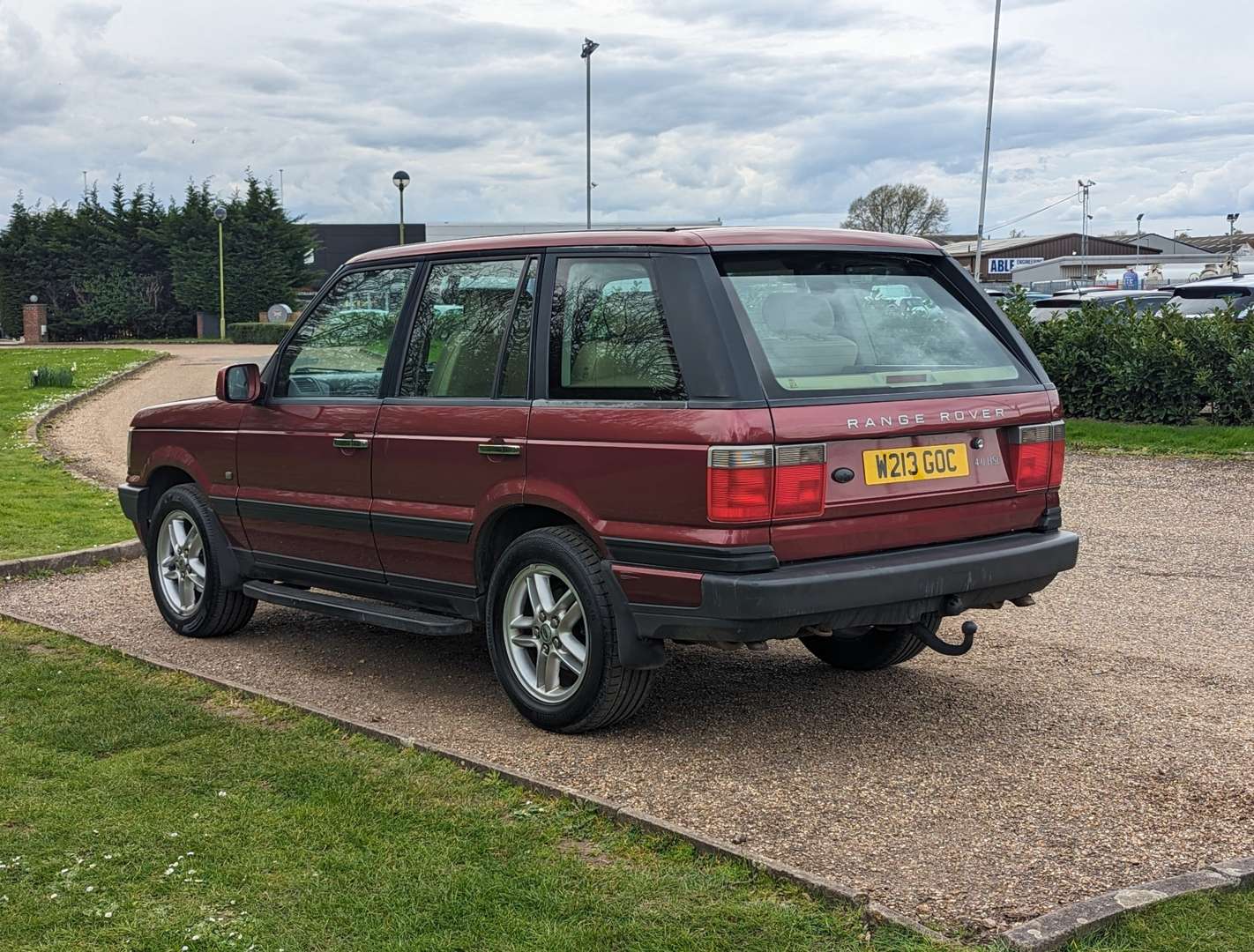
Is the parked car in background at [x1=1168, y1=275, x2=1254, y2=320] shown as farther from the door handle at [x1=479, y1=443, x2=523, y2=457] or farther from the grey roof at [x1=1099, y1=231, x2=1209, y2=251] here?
the grey roof at [x1=1099, y1=231, x2=1209, y2=251]

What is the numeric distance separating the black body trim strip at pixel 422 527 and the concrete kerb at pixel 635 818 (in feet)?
2.65

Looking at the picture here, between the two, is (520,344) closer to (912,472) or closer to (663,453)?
(663,453)

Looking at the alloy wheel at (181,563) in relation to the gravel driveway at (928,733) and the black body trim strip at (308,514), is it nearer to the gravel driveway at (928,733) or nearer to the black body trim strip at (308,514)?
the gravel driveway at (928,733)

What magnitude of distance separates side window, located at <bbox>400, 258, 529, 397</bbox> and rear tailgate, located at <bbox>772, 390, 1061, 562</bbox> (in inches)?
52.3

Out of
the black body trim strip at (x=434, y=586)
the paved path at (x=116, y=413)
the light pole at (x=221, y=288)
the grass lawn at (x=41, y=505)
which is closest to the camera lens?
the black body trim strip at (x=434, y=586)

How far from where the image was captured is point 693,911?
3.88 m

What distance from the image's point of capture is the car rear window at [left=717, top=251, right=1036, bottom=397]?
17.1 feet

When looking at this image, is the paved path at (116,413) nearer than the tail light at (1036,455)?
No

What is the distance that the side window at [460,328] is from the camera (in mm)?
5926

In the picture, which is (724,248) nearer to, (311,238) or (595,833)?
(595,833)

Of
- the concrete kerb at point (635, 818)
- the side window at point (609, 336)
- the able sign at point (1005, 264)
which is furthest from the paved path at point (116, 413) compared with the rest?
the able sign at point (1005, 264)

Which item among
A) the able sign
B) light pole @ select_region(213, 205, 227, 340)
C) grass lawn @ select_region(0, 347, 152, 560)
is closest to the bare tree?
the able sign

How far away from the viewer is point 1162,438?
15.7 meters

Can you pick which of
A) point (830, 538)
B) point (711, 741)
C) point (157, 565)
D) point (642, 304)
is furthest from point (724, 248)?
point (157, 565)
